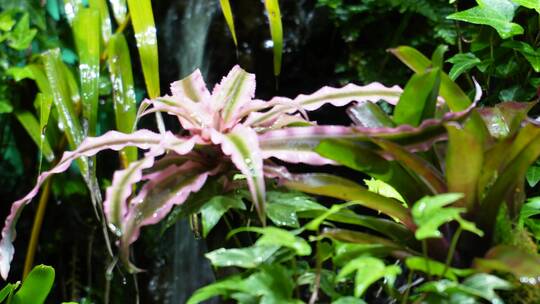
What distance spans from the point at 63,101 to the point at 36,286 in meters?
0.81

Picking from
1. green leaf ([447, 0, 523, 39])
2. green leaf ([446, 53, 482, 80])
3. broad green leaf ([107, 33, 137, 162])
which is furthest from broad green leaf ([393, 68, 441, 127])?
broad green leaf ([107, 33, 137, 162])

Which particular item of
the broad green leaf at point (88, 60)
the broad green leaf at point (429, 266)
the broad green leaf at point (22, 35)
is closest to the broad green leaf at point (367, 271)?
the broad green leaf at point (429, 266)

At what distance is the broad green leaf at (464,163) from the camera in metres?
0.91

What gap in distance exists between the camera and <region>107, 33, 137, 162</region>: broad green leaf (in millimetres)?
1842

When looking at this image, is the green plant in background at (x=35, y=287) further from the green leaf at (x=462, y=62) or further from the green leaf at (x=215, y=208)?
the green leaf at (x=462, y=62)

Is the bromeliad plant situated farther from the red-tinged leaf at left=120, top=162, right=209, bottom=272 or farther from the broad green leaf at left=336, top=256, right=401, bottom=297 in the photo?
the broad green leaf at left=336, top=256, right=401, bottom=297

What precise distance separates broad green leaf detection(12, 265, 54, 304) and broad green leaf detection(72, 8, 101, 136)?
0.69 meters

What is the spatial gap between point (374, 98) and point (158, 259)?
5.75 ft

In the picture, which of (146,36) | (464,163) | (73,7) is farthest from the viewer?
(73,7)

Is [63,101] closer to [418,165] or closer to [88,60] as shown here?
[88,60]

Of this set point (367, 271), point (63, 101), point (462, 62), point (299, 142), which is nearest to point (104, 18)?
point (63, 101)

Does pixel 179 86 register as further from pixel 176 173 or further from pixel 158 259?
pixel 158 259

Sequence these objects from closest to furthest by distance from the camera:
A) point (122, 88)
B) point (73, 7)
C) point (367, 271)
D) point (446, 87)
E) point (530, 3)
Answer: point (367, 271), point (446, 87), point (530, 3), point (122, 88), point (73, 7)

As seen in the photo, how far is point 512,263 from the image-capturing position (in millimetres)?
831
